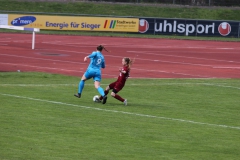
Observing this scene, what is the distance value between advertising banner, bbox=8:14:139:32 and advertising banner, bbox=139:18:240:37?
3.56 feet

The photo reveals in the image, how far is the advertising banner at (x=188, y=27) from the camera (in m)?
54.3

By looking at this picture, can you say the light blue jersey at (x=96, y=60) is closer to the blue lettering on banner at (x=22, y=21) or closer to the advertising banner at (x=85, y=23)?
the blue lettering on banner at (x=22, y=21)

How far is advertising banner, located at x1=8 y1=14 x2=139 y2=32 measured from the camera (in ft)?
174

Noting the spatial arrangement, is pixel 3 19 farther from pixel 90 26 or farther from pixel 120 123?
pixel 120 123

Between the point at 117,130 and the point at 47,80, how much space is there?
11.6 metres

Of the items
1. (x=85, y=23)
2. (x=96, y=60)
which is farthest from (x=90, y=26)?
(x=96, y=60)

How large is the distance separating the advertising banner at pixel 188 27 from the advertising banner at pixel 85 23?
109 cm

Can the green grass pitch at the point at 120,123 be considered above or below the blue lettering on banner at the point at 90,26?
below

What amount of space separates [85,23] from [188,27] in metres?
8.78

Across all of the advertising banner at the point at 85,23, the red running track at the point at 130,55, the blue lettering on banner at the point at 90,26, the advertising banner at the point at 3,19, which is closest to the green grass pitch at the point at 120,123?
the red running track at the point at 130,55

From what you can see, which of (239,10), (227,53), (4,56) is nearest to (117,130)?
(4,56)

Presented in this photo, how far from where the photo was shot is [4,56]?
3619 centimetres

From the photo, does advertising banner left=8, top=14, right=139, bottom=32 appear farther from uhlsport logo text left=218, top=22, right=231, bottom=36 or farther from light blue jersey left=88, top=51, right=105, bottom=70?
light blue jersey left=88, top=51, right=105, bottom=70

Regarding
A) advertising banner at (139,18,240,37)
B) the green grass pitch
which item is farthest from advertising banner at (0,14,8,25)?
the green grass pitch
